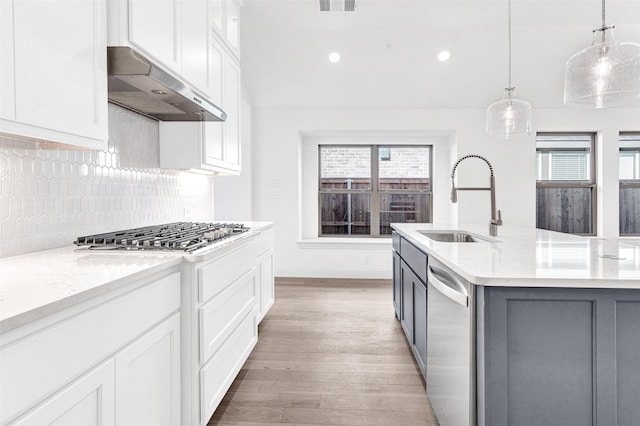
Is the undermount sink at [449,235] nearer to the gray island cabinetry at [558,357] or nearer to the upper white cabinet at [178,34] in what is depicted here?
the gray island cabinetry at [558,357]

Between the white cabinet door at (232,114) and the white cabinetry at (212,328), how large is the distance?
113 cm

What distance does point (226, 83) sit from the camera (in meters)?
2.89

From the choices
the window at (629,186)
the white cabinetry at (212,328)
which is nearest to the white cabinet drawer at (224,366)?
the white cabinetry at (212,328)

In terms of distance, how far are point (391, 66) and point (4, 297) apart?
14.5 feet

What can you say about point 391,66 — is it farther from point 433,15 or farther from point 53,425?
point 53,425

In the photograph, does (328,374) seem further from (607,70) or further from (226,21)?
(226,21)

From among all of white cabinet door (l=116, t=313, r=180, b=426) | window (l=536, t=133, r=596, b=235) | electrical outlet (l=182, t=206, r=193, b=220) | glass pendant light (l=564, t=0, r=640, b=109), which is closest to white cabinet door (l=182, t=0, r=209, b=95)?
electrical outlet (l=182, t=206, r=193, b=220)

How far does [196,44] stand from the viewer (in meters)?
2.26

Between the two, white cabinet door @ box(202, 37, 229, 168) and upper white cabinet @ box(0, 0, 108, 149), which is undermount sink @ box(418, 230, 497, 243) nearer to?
white cabinet door @ box(202, 37, 229, 168)

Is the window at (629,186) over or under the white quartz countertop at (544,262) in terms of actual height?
over

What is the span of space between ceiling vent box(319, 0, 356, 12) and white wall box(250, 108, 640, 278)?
1.55 meters

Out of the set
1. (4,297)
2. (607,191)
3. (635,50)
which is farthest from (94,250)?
(607,191)

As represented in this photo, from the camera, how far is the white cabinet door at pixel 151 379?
1181mm

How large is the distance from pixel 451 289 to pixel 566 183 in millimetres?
4716
